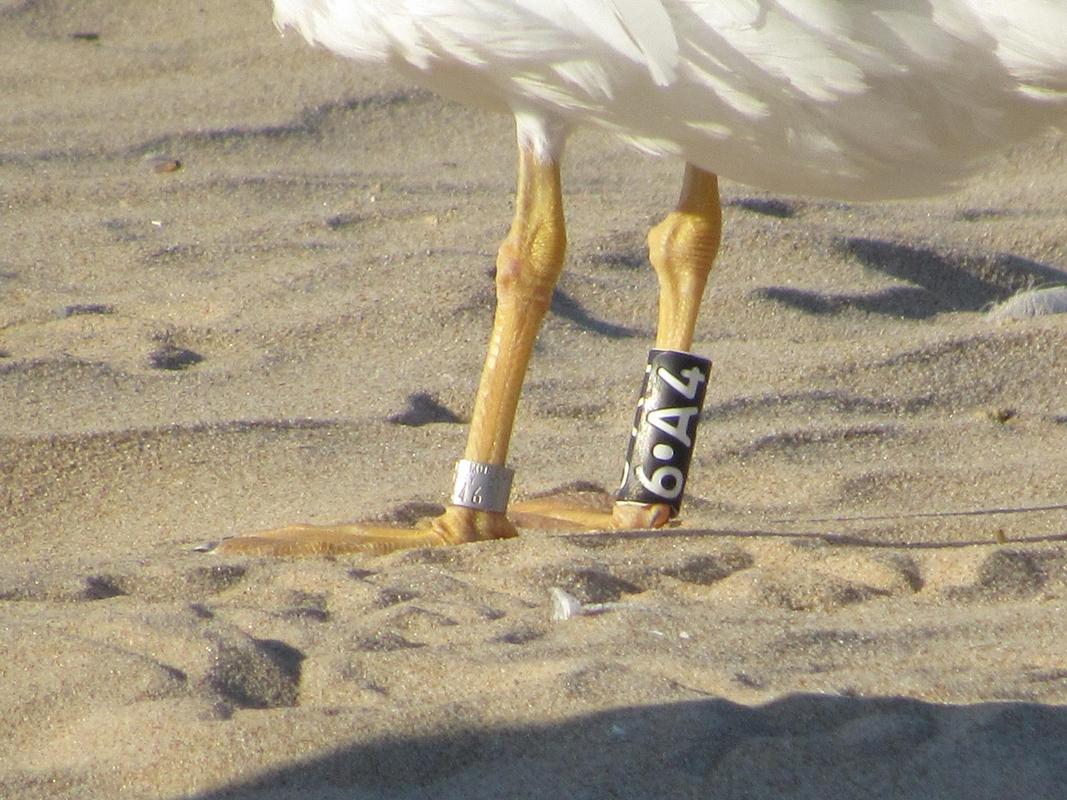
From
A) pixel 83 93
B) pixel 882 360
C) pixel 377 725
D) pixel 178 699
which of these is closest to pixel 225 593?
pixel 178 699

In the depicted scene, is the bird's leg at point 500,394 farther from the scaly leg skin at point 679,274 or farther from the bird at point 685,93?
the scaly leg skin at point 679,274

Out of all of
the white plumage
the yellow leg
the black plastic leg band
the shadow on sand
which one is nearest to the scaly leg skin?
the yellow leg

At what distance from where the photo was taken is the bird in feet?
9.34

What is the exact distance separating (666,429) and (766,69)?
3.00 ft

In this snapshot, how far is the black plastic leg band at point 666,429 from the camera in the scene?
3.49 metres

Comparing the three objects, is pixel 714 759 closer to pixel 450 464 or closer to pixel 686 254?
pixel 686 254

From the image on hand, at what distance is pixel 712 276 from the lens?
5.26 metres

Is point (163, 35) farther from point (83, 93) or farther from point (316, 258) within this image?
point (316, 258)

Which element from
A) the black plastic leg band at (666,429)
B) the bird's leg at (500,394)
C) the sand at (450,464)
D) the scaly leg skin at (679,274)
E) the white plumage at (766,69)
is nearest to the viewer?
the sand at (450,464)

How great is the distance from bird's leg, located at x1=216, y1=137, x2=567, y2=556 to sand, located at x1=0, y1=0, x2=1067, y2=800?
0.40 feet

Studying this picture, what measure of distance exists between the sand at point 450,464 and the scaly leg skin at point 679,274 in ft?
0.60

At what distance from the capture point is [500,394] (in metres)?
3.43

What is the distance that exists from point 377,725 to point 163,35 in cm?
636

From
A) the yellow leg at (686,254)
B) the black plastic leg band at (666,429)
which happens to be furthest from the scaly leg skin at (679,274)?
the black plastic leg band at (666,429)
